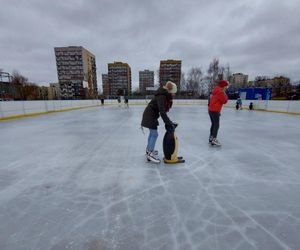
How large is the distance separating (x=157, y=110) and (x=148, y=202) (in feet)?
4.49

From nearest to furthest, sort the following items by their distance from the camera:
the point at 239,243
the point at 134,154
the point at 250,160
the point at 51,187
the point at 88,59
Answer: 1. the point at 239,243
2. the point at 51,187
3. the point at 250,160
4. the point at 134,154
5. the point at 88,59

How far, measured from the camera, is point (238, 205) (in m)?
1.73

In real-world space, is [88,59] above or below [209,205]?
above

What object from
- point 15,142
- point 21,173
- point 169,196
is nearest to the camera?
point 169,196

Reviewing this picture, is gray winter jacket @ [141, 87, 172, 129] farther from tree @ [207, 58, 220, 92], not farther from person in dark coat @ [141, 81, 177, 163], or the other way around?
tree @ [207, 58, 220, 92]

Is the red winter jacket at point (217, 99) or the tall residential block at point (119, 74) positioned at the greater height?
the tall residential block at point (119, 74)

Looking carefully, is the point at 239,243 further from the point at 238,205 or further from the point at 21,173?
the point at 21,173

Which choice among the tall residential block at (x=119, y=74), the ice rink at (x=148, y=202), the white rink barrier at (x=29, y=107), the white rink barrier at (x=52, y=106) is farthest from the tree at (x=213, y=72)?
the tall residential block at (x=119, y=74)

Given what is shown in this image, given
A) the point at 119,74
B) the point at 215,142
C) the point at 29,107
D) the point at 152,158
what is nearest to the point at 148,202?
the point at 152,158

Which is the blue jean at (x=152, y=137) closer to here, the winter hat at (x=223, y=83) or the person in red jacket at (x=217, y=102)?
the person in red jacket at (x=217, y=102)

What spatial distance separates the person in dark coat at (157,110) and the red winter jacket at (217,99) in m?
1.48

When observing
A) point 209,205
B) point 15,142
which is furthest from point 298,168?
point 15,142

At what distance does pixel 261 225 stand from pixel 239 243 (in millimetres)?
332

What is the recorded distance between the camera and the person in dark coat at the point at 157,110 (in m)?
2.43
